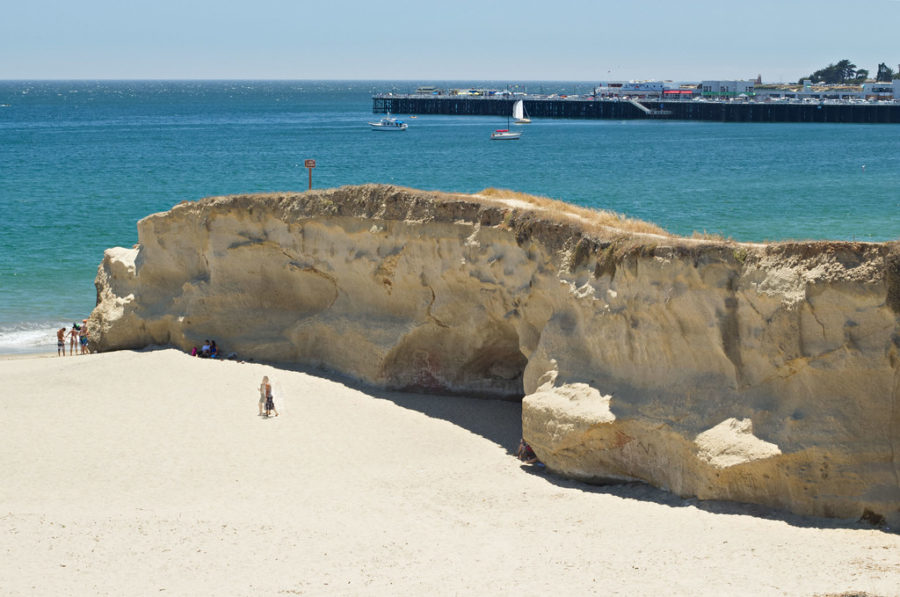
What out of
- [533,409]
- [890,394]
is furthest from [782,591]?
[533,409]

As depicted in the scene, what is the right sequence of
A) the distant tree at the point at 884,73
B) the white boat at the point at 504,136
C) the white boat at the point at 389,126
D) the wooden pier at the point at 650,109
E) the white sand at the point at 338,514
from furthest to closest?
the distant tree at the point at 884,73, the wooden pier at the point at 650,109, the white boat at the point at 389,126, the white boat at the point at 504,136, the white sand at the point at 338,514

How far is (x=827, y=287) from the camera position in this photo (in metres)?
14.1

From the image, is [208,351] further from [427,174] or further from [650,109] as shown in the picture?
[650,109]

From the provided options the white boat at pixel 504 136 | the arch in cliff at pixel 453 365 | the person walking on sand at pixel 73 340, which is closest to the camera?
the arch in cliff at pixel 453 365

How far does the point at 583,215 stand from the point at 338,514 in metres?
7.24

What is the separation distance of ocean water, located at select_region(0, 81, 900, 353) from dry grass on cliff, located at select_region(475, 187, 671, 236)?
1693 cm

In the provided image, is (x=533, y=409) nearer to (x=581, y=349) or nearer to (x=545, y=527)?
(x=581, y=349)

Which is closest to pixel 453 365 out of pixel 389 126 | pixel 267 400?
pixel 267 400

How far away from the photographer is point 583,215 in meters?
18.7

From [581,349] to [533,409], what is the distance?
133cm

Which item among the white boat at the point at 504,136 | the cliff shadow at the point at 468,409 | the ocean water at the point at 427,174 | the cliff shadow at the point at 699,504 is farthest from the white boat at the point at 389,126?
the cliff shadow at the point at 699,504

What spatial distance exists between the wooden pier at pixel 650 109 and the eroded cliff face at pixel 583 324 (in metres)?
105

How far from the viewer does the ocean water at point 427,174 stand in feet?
144

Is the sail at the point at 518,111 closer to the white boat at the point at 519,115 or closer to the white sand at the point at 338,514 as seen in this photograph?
the white boat at the point at 519,115
